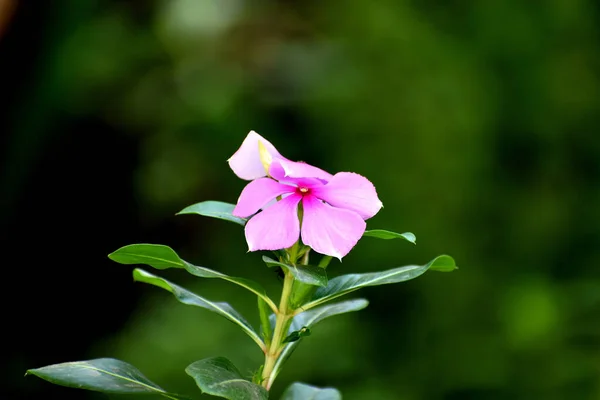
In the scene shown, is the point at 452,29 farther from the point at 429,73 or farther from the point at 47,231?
the point at 47,231

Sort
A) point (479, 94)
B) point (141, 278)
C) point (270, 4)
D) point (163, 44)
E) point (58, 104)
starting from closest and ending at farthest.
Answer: point (141, 278) → point (479, 94) → point (58, 104) → point (163, 44) → point (270, 4)

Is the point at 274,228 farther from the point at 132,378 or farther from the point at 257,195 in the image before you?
the point at 132,378

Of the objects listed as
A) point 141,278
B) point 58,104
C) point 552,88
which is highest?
point 552,88

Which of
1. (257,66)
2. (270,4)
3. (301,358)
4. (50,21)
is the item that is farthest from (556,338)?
(50,21)

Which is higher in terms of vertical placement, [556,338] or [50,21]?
[50,21]

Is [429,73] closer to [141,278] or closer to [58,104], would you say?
[58,104]

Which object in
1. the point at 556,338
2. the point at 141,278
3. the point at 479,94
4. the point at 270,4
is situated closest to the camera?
the point at 141,278

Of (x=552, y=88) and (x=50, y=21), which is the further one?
(x=50, y=21)
